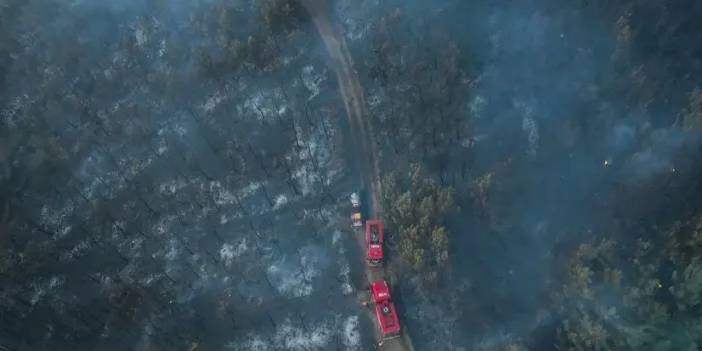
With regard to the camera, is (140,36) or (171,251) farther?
(140,36)

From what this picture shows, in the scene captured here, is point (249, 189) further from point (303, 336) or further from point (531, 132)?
point (531, 132)

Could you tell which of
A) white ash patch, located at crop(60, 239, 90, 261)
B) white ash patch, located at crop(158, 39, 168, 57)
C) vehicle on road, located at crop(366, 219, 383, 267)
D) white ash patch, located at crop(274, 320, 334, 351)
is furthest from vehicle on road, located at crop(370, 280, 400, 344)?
white ash patch, located at crop(158, 39, 168, 57)

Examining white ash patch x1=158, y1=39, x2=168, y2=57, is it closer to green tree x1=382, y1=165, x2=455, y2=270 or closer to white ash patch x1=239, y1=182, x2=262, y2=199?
white ash patch x1=239, y1=182, x2=262, y2=199

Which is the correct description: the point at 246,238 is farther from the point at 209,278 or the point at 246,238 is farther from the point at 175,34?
the point at 175,34

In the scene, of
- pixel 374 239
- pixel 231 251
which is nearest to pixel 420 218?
pixel 374 239

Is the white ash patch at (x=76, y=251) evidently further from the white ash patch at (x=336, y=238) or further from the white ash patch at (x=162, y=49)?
the white ash patch at (x=336, y=238)

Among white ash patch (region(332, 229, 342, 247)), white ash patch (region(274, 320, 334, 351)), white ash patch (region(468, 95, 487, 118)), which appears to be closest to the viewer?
white ash patch (region(274, 320, 334, 351))
